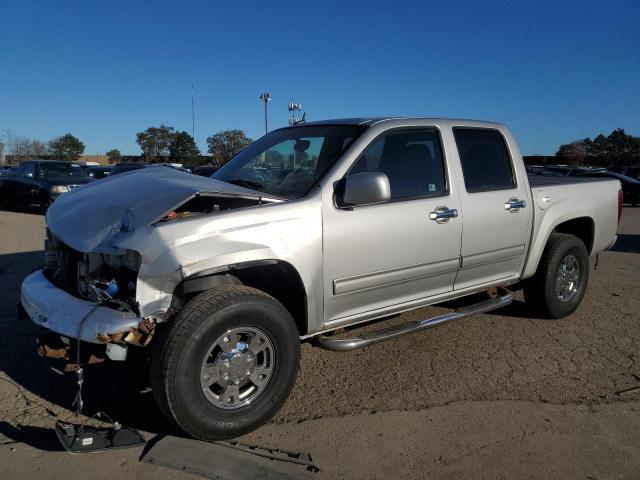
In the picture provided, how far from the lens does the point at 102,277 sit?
3.01m

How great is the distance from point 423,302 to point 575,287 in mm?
2285

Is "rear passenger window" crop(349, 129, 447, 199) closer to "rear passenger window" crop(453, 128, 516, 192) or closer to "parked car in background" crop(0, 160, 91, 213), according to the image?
"rear passenger window" crop(453, 128, 516, 192)

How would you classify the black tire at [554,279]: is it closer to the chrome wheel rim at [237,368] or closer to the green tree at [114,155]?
the chrome wheel rim at [237,368]

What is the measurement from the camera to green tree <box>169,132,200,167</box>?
58.0 m

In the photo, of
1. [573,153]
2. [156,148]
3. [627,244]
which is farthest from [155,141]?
[627,244]

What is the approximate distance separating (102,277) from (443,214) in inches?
95.2

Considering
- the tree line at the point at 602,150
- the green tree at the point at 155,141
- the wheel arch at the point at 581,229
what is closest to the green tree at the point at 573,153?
the tree line at the point at 602,150

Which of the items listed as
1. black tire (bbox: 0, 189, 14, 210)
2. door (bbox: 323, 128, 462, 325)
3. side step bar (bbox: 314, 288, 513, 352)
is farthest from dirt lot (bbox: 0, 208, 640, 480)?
black tire (bbox: 0, 189, 14, 210)

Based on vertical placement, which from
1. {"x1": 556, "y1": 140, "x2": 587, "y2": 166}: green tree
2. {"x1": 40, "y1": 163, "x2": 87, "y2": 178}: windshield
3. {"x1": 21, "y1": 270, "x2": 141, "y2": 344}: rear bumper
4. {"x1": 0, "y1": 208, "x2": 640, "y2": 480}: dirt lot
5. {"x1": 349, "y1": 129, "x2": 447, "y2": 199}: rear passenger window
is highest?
{"x1": 556, "y1": 140, "x2": 587, "y2": 166}: green tree

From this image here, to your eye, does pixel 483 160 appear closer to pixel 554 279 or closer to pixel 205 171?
pixel 554 279

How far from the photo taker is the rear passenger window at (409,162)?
3787 millimetres

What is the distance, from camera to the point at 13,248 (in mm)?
8664

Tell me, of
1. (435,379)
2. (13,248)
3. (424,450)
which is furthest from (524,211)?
(13,248)

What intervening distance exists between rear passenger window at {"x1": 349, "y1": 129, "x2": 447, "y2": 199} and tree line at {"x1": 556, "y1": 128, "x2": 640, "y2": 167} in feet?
194
